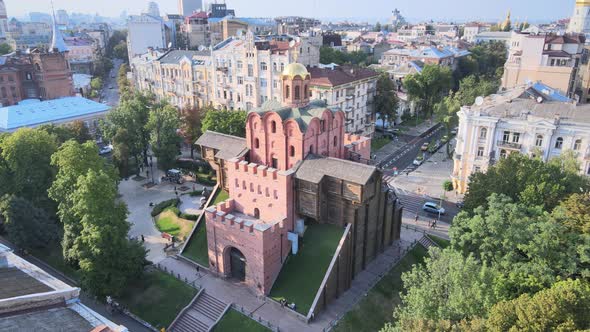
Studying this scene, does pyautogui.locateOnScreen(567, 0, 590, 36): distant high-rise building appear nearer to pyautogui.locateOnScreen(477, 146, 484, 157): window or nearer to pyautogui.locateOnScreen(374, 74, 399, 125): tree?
pyautogui.locateOnScreen(374, 74, 399, 125): tree

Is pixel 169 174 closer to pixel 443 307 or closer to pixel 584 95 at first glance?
pixel 443 307

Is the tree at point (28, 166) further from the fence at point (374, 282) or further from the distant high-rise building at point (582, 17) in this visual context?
the distant high-rise building at point (582, 17)

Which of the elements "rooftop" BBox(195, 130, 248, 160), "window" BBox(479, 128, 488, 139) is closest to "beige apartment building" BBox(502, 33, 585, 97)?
"window" BBox(479, 128, 488, 139)

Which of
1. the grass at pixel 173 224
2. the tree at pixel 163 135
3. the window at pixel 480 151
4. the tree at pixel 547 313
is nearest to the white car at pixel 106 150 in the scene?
the tree at pixel 163 135

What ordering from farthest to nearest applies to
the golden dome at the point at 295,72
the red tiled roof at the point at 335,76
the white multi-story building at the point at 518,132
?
the red tiled roof at the point at 335,76 → the white multi-story building at the point at 518,132 → the golden dome at the point at 295,72

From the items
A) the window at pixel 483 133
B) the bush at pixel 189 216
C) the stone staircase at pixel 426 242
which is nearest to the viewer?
the stone staircase at pixel 426 242
